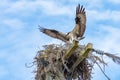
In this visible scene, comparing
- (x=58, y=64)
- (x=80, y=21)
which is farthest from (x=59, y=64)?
(x=80, y=21)

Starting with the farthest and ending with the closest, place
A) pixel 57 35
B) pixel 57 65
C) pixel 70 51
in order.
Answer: pixel 57 35 < pixel 57 65 < pixel 70 51

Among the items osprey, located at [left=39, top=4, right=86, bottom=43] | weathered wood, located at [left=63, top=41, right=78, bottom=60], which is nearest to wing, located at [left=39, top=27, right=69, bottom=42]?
osprey, located at [left=39, top=4, right=86, bottom=43]

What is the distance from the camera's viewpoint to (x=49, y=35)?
16.3 m

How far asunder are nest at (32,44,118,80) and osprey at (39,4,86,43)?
1.21 ft

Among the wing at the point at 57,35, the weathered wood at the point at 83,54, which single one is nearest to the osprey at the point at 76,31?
the wing at the point at 57,35

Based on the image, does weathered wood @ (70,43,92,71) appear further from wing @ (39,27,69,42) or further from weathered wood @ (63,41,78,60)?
wing @ (39,27,69,42)

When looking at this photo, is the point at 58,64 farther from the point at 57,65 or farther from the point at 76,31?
Result: the point at 76,31

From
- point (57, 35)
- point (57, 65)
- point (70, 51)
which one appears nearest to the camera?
point (70, 51)

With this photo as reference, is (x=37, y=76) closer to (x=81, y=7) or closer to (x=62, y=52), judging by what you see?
(x=62, y=52)

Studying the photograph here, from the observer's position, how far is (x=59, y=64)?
15.9 meters

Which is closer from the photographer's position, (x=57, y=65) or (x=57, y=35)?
(x=57, y=65)

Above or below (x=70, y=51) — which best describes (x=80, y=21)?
above

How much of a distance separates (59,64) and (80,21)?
3.65 feet

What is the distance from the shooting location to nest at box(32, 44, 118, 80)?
1576 centimetres
